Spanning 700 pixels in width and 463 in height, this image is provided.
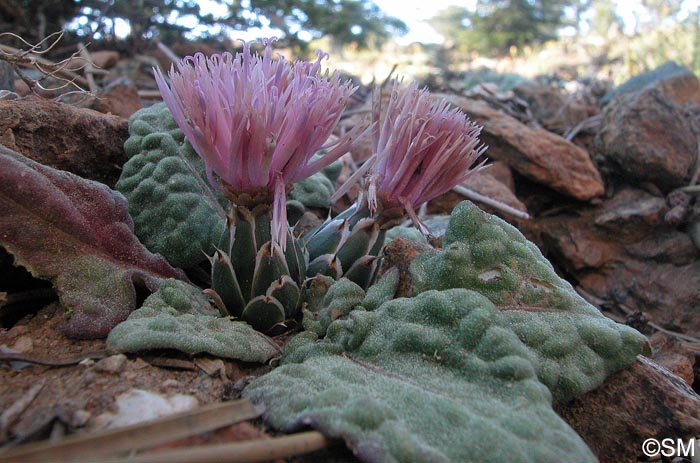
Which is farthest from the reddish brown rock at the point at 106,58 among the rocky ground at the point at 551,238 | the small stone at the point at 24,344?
the small stone at the point at 24,344

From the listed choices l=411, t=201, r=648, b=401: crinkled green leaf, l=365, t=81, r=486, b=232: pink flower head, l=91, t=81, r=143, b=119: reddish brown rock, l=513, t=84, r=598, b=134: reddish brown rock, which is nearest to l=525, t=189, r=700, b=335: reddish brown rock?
l=513, t=84, r=598, b=134: reddish brown rock

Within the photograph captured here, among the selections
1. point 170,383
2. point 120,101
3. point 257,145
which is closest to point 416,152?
point 257,145

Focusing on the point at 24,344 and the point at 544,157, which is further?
the point at 544,157

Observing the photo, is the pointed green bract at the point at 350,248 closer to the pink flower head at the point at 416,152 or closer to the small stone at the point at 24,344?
the pink flower head at the point at 416,152

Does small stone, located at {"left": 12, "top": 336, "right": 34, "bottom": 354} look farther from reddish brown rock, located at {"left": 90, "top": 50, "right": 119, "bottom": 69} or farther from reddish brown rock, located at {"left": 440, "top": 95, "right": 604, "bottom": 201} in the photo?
reddish brown rock, located at {"left": 90, "top": 50, "right": 119, "bottom": 69}

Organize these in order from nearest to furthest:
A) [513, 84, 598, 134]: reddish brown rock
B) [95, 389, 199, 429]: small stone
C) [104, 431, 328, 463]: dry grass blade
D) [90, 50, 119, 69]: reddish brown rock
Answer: [104, 431, 328, 463]: dry grass blade → [95, 389, 199, 429]: small stone → [90, 50, 119, 69]: reddish brown rock → [513, 84, 598, 134]: reddish brown rock

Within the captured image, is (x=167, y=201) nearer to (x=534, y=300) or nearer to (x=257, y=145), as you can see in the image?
(x=257, y=145)
